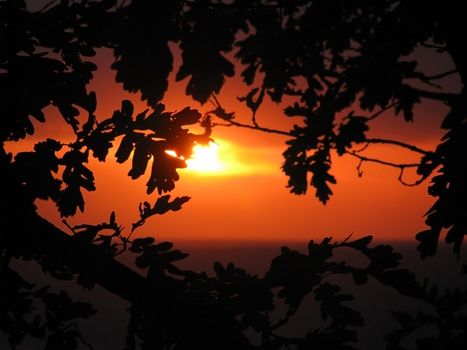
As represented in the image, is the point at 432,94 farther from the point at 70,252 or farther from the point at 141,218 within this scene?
the point at 70,252

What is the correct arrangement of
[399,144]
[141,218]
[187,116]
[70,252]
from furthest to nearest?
[399,144], [141,218], [187,116], [70,252]

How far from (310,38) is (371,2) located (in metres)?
1.49

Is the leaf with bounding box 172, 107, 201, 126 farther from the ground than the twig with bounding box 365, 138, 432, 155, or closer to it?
closer to it

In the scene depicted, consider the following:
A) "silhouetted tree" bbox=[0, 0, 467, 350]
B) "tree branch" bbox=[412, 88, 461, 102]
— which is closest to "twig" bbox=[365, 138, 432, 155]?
"tree branch" bbox=[412, 88, 461, 102]

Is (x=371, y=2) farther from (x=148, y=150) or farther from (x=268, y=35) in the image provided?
(x=148, y=150)

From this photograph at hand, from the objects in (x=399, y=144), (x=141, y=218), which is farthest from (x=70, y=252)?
(x=399, y=144)

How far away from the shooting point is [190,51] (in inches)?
179

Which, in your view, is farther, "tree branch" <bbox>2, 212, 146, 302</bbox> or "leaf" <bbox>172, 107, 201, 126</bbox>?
"leaf" <bbox>172, 107, 201, 126</bbox>

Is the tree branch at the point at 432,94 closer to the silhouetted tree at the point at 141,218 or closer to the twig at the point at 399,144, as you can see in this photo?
the twig at the point at 399,144

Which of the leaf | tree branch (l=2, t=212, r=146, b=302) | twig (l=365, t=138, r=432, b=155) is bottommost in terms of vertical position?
tree branch (l=2, t=212, r=146, b=302)

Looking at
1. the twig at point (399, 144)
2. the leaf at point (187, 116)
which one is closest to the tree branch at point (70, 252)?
the leaf at point (187, 116)

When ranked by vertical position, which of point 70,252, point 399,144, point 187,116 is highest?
point 399,144

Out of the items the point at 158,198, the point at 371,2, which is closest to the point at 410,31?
the point at 371,2

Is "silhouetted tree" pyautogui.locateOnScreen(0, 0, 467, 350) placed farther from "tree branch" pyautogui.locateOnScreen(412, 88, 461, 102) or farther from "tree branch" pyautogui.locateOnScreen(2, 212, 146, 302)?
"tree branch" pyautogui.locateOnScreen(412, 88, 461, 102)
